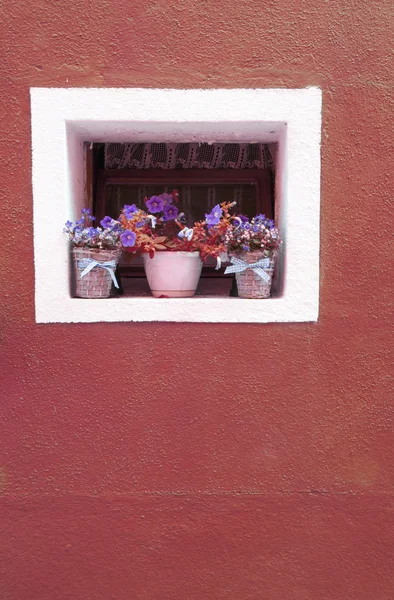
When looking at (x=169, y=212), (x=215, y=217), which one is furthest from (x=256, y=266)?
(x=169, y=212)

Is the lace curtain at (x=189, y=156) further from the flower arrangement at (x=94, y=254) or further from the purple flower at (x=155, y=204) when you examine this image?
the flower arrangement at (x=94, y=254)

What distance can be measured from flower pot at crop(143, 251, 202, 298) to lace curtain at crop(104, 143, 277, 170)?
0.61m

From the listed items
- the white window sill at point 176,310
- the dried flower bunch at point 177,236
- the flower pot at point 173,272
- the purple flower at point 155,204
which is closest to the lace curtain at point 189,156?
the purple flower at point 155,204

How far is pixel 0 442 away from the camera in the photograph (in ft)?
8.00

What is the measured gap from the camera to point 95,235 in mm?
2367

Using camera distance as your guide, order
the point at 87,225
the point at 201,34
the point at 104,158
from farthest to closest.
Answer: the point at 104,158 < the point at 87,225 < the point at 201,34

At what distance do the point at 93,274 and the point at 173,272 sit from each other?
0.31 meters

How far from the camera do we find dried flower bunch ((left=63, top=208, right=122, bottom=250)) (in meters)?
2.37

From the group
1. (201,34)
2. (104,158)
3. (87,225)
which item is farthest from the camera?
(104,158)

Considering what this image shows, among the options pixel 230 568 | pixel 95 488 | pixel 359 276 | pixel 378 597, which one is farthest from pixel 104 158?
pixel 378 597

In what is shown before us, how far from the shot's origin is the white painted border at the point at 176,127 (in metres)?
2.37

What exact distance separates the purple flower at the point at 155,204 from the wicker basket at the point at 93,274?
0.27 m

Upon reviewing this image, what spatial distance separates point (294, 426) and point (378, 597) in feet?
2.45

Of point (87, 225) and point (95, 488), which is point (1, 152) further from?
point (95, 488)
